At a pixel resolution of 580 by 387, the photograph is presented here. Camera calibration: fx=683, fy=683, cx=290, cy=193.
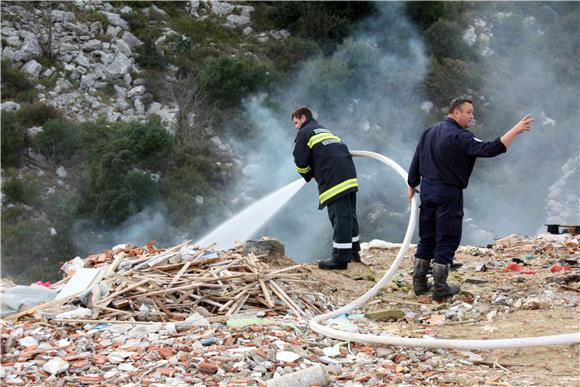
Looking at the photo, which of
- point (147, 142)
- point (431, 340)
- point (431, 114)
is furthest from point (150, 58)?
point (431, 340)

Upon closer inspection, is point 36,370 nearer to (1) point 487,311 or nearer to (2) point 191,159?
(1) point 487,311

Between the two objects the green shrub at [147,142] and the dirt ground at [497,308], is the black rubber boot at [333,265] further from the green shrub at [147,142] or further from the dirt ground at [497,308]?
the green shrub at [147,142]

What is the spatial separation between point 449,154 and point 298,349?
213cm

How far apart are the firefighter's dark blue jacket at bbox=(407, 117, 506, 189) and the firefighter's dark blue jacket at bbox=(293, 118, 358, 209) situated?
1.10 meters

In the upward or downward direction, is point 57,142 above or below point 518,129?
above

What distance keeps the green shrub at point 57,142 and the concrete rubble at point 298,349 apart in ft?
44.7

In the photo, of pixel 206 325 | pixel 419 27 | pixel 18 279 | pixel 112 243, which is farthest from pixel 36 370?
pixel 419 27

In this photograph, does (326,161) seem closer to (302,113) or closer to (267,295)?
(302,113)

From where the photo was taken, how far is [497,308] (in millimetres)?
5078

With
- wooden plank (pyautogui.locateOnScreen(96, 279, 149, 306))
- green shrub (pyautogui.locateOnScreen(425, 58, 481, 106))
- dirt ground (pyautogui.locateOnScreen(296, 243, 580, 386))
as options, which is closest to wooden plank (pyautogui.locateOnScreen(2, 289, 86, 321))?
wooden plank (pyautogui.locateOnScreen(96, 279, 149, 306))

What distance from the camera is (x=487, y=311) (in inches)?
198

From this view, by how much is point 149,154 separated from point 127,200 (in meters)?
2.05

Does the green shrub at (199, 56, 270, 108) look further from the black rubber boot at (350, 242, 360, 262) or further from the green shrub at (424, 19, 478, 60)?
the black rubber boot at (350, 242, 360, 262)

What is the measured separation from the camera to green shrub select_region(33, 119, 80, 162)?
17.7 metres
